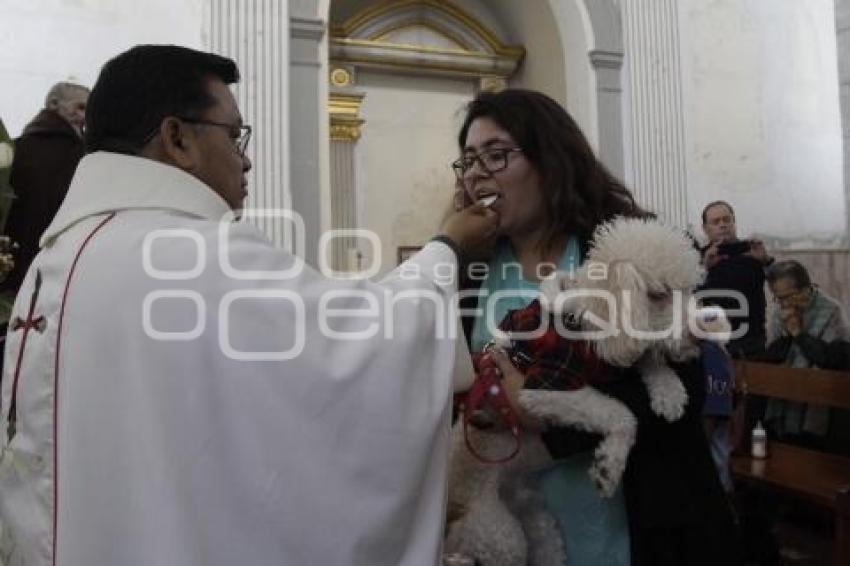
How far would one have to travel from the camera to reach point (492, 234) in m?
1.58

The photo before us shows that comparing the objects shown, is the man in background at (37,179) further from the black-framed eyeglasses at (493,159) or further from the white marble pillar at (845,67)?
the white marble pillar at (845,67)

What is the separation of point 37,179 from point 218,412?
1.92 metres

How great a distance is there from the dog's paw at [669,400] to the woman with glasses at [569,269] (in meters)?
0.03

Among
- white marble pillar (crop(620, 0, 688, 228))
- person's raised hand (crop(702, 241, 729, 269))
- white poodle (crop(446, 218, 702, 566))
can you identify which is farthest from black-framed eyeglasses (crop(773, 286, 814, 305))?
white poodle (crop(446, 218, 702, 566))

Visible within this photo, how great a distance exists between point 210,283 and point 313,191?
395cm

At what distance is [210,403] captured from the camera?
45.9 inches

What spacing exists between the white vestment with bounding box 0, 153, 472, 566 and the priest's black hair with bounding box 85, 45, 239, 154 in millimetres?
191

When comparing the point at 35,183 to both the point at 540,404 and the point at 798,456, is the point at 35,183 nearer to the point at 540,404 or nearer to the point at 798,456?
the point at 540,404

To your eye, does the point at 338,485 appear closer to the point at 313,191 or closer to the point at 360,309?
the point at 360,309

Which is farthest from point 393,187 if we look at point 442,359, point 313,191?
point 442,359

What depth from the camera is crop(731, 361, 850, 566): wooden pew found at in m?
3.39

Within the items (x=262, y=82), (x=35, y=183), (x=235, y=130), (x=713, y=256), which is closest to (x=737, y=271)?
(x=713, y=256)

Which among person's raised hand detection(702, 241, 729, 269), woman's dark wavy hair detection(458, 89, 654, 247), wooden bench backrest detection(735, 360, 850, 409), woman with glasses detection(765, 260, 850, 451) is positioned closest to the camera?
woman's dark wavy hair detection(458, 89, 654, 247)

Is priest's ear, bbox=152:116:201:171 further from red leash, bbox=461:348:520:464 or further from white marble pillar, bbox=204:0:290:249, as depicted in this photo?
white marble pillar, bbox=204:0:290:249
